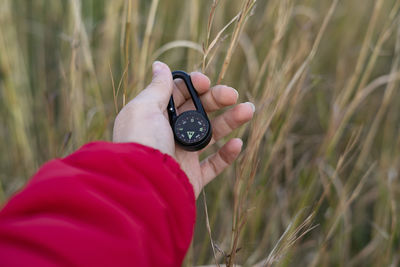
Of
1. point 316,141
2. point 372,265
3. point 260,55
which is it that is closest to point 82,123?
point 260,55

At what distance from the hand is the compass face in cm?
2

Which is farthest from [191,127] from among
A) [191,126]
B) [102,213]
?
[102,213]

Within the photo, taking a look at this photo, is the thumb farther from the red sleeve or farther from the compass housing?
the red sleeve

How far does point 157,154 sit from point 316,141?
81cm

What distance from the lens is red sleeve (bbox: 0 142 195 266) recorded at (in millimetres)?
462

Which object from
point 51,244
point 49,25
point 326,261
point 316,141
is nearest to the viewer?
point 51,244

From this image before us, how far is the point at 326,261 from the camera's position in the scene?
100 cm

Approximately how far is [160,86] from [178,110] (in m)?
0.13

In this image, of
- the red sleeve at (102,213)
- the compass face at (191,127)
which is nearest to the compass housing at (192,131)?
the compass face at (191,127)

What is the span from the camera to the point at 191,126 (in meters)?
0.79

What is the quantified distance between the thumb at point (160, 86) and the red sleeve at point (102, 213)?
0.16 metres

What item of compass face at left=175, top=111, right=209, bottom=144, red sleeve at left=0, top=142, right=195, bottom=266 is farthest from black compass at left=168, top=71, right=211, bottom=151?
red sleeve at left=0, top=142, right=195, bottom=266

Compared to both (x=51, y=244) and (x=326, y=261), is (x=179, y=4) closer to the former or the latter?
(x=326, y=261)

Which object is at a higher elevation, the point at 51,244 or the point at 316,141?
the point at 51,244
